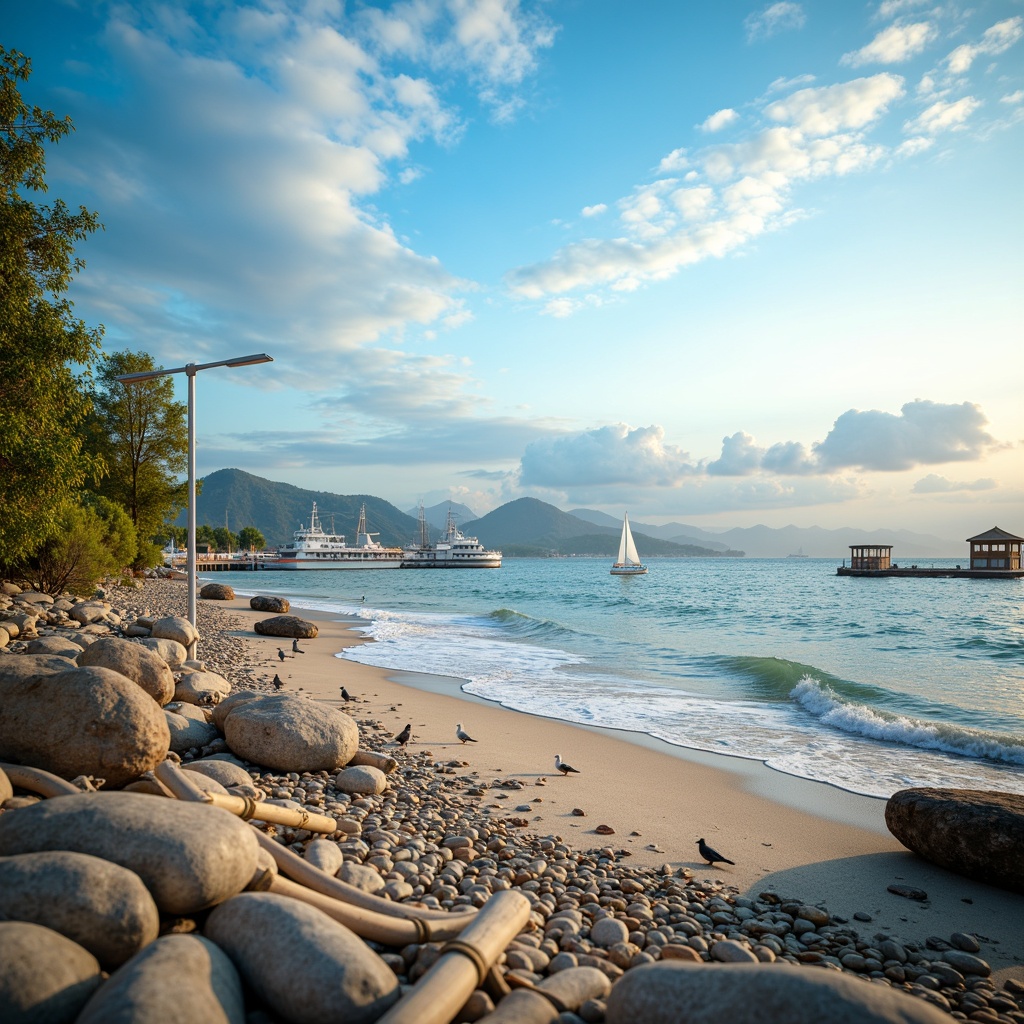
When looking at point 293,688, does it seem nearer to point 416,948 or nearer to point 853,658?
point 416,948

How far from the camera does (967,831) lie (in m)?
5.76

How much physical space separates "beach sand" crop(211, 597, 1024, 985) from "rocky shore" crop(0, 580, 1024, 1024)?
237 mm

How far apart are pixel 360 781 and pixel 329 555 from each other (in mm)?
108527

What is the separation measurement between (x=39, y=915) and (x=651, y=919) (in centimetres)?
366

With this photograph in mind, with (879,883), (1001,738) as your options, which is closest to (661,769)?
(879,883)

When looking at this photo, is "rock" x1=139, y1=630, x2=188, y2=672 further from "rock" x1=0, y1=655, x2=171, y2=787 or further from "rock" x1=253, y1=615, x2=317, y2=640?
"rock" x1=253, y1=615, x2=317, y2=640

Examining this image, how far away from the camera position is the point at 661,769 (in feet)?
29.0

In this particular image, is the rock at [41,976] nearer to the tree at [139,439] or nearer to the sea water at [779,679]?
the sea water at [779,679]

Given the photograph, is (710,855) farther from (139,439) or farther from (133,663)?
(139,439)

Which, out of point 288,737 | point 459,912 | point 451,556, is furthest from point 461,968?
point 451,556

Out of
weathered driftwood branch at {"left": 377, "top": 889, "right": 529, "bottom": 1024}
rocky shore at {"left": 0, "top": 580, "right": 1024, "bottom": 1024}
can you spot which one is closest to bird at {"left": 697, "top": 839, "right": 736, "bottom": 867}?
rocky shore at {"left": 0, "top": 580, "right": 1024, "bottom": 1024}

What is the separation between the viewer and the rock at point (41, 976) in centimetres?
241

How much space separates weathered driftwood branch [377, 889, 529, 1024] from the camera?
2.71 meters

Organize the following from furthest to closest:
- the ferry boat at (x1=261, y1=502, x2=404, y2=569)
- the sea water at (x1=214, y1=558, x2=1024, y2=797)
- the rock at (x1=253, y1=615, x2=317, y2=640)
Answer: the ferry boat at (x1=261, y1=502, x2=404, y2=569)
the rock at (x1=253, y1=615, x2=317, y2=640)
the sea water at (x1=214, y1=558, x2=1024, y2=797)
